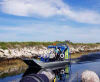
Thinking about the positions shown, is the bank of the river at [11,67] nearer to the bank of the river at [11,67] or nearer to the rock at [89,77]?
the bank of the river at [11,67]

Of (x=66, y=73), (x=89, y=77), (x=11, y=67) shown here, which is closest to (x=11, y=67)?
(x=11, y=67)

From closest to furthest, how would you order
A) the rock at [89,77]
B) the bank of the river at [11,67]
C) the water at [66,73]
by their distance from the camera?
the rock at [89,77] → the water at [66,73] → the bank of the river at [11,67]

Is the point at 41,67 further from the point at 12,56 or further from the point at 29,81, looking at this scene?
the point at 29,81

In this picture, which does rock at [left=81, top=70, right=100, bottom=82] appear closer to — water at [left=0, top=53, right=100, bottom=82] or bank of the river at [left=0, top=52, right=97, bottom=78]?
water at [left=0, top=53, right=100, bottom=82]

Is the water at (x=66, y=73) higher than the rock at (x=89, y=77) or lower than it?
lower

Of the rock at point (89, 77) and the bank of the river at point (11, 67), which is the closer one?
the rock at point (89, 77)

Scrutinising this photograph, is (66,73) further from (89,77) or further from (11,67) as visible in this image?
(89,77)

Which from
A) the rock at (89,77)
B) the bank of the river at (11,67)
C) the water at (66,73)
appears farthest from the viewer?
the bank of the river at (11,67)

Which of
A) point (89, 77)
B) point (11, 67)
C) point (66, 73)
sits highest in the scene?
point (89, 77)

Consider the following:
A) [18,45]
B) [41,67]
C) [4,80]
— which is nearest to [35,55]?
[18,45]

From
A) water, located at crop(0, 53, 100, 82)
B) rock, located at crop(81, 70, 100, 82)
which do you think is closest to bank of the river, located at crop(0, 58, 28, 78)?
water, located at crop(0, 53, 100, 82)

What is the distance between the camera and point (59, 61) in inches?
1395

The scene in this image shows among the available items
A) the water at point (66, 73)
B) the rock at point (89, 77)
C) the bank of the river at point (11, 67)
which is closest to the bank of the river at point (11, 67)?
the bank of the river at point (11, 67)

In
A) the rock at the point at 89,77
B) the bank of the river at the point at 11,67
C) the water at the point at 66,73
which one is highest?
the rock at the point at 89,77
